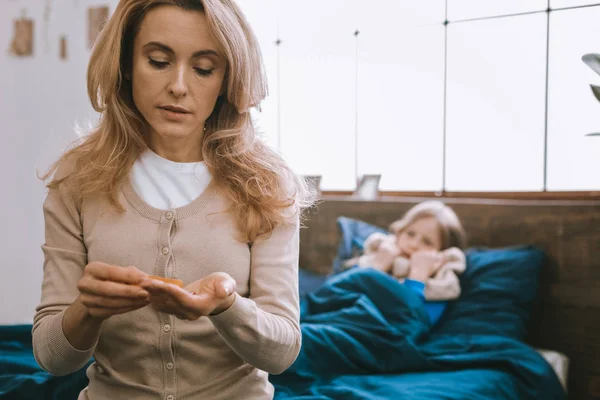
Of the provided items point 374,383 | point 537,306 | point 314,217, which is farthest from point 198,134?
point 314,217

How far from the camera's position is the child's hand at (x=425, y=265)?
225cm

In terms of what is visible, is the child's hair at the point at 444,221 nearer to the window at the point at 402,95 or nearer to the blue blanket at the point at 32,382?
the window at the point at 402,95

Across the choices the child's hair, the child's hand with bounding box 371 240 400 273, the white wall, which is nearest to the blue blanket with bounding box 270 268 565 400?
the child's hand with bounding box 371 240 400 273

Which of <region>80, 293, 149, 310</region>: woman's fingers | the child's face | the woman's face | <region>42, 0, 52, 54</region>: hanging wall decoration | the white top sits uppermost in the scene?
<region>42, 0, 52, 54</region>: hanging wall decoration

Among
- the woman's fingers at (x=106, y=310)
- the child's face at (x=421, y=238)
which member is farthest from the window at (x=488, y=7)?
the woman's fingers at (x=106, y=310)

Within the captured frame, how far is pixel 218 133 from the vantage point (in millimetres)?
1074

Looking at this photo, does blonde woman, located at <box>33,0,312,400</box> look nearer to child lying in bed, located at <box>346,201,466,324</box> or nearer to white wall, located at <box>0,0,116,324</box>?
child lying in bed, located at <box>346,201,466,324</box>

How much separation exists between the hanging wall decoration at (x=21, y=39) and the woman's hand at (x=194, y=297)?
3.38 m

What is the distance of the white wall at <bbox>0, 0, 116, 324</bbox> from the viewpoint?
3.58 metres

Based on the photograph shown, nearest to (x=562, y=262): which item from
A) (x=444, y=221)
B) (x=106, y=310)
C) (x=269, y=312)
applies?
(x=444, y=221)

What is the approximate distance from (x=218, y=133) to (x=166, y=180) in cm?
13

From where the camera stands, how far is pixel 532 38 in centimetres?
267

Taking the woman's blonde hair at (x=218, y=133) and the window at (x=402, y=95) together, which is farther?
the window at (x=402, y=95)

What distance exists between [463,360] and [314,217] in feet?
4.31
